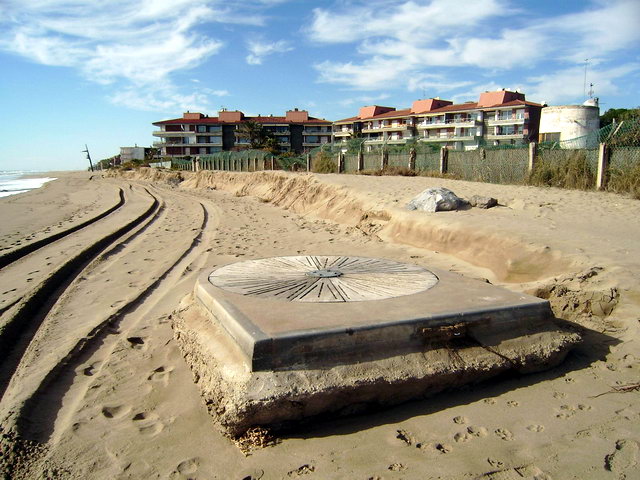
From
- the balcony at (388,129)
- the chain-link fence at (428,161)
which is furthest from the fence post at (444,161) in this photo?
the balcony at (388,129)

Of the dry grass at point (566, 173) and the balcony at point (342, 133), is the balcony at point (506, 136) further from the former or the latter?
the dry grass at point (566, 173)

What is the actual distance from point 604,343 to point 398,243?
4424mm

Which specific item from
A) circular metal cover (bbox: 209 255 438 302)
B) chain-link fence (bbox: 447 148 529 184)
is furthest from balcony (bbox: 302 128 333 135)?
circular metal cover (bbox: 209 255 438 302)

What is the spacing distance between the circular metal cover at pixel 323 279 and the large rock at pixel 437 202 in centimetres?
376

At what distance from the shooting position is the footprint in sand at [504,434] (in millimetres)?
2646

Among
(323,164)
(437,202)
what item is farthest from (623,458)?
(323,164)

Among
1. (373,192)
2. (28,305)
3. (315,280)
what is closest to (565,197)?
(373,192)

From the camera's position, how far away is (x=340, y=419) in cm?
290

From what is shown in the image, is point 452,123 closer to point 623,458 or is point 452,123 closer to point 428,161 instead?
point 428,161

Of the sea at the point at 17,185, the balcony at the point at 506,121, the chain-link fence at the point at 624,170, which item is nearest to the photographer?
the chain-link fence at the point at 624,170

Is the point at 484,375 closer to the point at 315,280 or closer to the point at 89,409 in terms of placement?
the point at 315,280

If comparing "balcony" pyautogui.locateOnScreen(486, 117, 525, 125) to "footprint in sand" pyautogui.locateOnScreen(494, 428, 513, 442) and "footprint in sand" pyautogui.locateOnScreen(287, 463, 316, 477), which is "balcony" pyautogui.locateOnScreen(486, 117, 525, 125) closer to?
"footprint in sand" pyautogui.locateOnScreen(494, 428, 513, 442)

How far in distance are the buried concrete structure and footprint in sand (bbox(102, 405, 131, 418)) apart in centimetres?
49

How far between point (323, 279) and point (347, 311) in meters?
1.02
